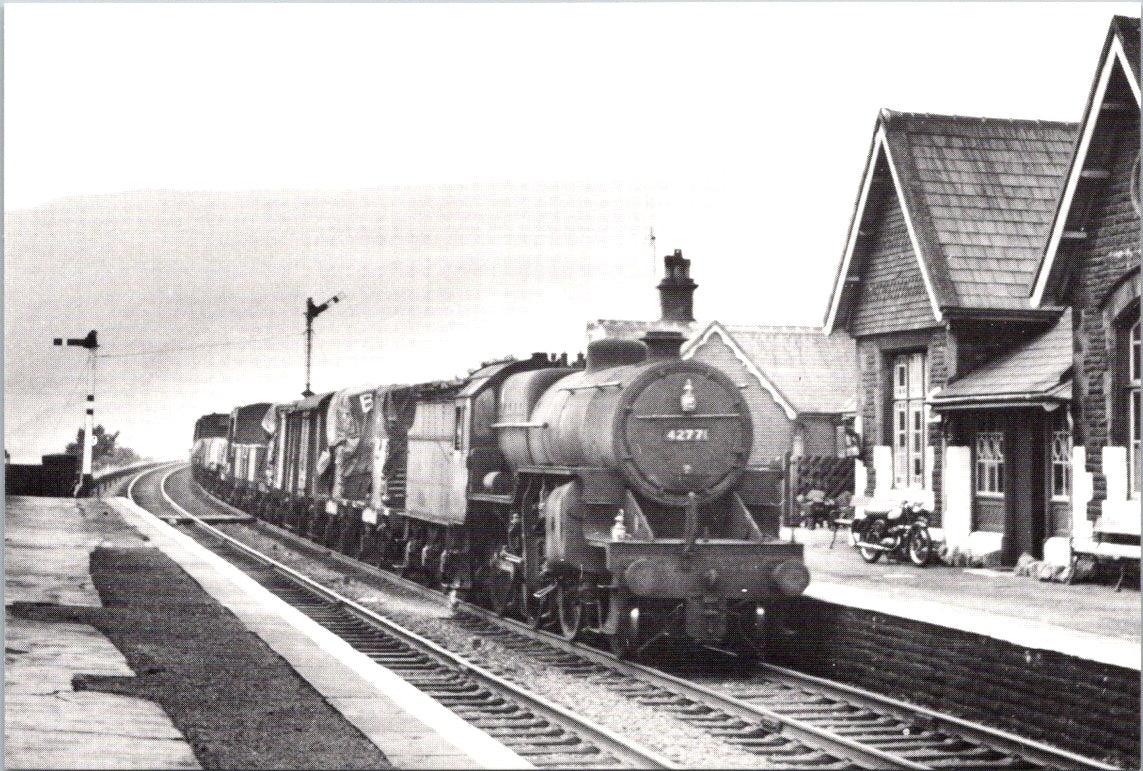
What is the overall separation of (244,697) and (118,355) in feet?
23.9

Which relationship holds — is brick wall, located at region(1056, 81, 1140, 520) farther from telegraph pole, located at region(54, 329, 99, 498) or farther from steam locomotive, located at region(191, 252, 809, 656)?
telegraph pole, located at region(54, 329, 99, 498)

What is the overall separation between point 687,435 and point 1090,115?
267 inches

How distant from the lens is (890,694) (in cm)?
1160

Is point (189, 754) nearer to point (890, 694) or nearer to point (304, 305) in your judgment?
point (890, 694)

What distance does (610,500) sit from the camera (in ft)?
42.7

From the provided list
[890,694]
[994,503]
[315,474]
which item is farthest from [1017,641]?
[315,474]

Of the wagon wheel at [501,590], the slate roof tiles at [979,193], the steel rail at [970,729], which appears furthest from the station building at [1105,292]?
the wagon wheel at [501,590]

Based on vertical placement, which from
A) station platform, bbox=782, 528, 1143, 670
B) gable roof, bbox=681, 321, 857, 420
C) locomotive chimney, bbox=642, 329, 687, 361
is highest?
gable roof, bbox=681, 321, 857, 420

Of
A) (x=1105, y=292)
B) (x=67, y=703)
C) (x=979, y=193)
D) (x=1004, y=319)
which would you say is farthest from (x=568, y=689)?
(x=979, y=193)

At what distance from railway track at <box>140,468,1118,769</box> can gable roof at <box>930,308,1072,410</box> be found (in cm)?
688

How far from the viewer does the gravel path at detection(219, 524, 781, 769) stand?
9211 millimetres

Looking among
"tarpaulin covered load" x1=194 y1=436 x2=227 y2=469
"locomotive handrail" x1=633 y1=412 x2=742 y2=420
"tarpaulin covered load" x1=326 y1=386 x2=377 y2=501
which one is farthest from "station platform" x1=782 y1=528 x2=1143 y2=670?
"tarpaulin covered load" x1=194 y1=436 x2=227 y2=469

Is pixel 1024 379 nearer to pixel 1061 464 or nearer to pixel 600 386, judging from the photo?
pixel 1061 464

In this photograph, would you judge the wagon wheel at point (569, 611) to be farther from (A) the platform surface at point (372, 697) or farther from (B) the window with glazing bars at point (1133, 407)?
(B) the window with glazing bars at point (1133, 407)
